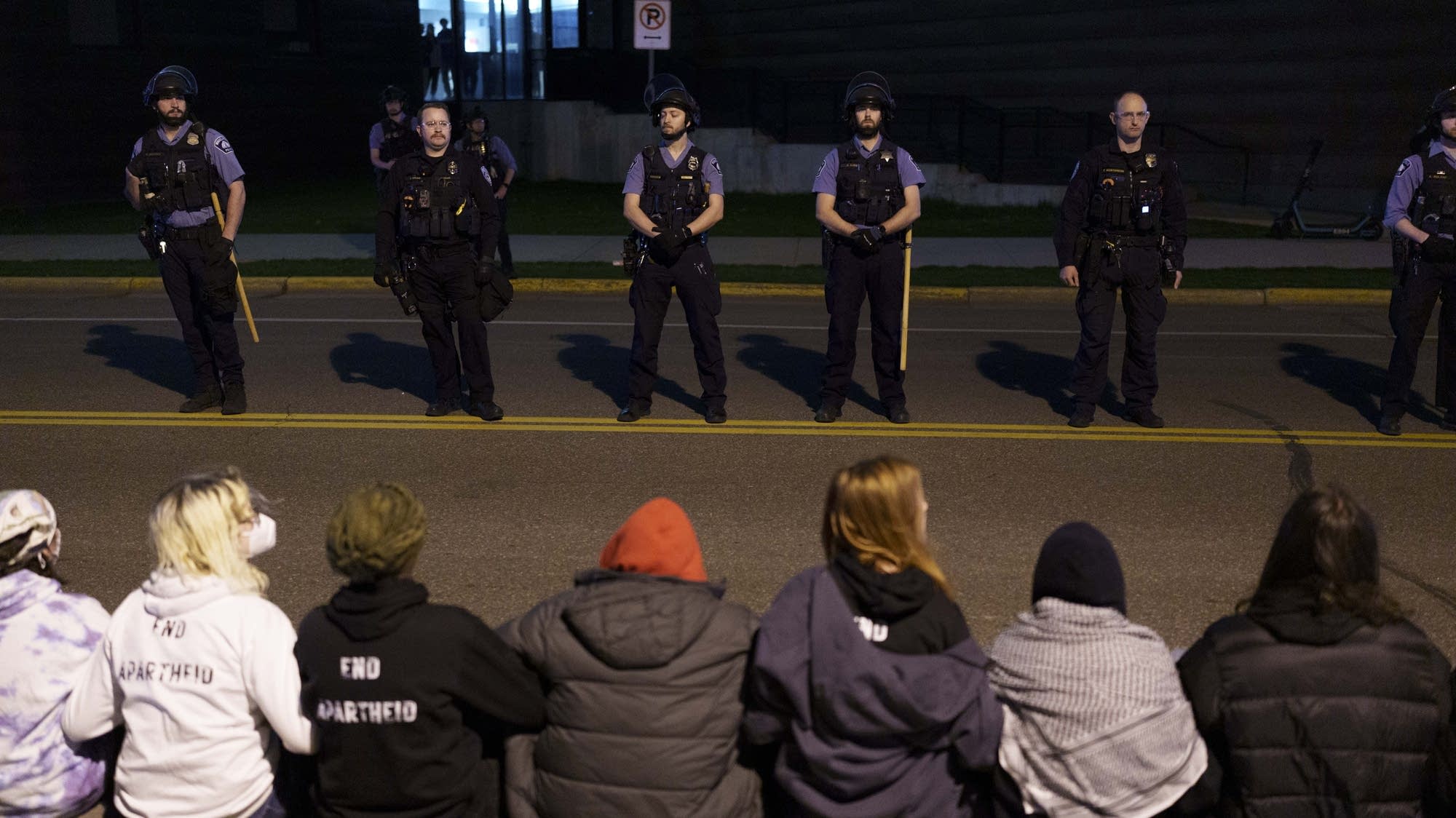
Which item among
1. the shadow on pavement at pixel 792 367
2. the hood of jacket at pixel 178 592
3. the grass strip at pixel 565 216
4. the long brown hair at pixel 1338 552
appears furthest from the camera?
the grass strip at pixel 565 216

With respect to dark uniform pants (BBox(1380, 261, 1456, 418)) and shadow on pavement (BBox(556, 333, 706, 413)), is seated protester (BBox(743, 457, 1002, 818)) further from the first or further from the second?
dark uniform pants (BBox(1380, 261, 1456, 418))


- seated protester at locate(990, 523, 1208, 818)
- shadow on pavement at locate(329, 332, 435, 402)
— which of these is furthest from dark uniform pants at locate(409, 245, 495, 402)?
seated protester at locate(990, 523, 1208, 818)

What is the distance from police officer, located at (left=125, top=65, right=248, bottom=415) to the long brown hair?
6986mm

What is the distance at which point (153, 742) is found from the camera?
11.7ft

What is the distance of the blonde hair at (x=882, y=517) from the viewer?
3.55 metres

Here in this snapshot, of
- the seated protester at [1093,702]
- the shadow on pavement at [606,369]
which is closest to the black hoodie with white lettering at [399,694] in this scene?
the seated protester at [1093,702]

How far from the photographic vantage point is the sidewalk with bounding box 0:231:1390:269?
16.0m

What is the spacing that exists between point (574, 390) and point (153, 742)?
6313 millimetres

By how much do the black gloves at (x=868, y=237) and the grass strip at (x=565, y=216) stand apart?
10.0 metres

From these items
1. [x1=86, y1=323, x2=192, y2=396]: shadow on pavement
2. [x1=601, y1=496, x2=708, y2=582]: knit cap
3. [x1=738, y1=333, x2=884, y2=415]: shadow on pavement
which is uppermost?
[x1=601, y1=496, x2=708, y2=582]: knit cap

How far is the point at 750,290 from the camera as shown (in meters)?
14.6

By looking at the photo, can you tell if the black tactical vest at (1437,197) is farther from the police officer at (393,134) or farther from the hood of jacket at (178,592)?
the police officer at (393,134)

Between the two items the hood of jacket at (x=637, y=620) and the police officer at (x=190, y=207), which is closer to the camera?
the hood of jacket at (x=637, y=620)

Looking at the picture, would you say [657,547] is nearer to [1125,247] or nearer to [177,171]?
[1125,247]
